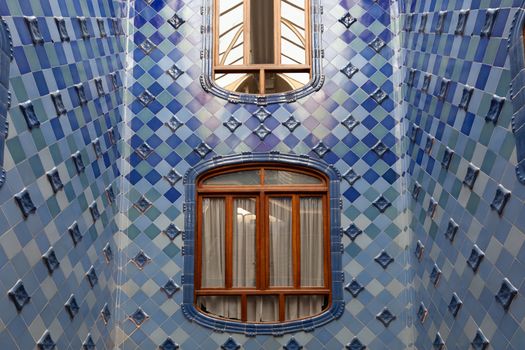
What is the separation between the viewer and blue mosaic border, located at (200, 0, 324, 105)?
32.2 ft

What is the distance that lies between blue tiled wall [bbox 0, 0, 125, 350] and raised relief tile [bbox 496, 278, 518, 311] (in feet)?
13.2

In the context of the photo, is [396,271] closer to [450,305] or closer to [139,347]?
[450,305]

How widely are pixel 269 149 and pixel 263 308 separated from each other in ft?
6.46

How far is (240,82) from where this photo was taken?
10.0m

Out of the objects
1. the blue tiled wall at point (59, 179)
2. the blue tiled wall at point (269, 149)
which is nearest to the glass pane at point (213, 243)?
the blue tiled wall at point (269, 149)

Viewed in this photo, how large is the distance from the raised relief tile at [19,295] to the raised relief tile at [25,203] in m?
0.61

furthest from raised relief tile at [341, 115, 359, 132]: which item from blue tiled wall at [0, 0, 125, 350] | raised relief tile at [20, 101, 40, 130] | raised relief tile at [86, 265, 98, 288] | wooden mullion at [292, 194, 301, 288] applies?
raised relief tile at [20, 101, 40, 130]

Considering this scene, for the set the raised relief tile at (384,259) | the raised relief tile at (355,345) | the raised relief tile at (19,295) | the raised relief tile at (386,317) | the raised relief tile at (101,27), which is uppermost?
the raised relief tile at (101,27)

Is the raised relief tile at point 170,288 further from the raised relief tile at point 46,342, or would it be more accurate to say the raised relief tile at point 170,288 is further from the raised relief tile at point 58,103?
the raised relief tile at point 58,103

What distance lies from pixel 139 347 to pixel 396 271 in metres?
3.12

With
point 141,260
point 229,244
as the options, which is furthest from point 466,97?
point 141,260

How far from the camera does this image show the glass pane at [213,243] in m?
9.20

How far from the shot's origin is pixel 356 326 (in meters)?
8.91

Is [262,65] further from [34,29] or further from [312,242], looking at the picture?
[34,29]
